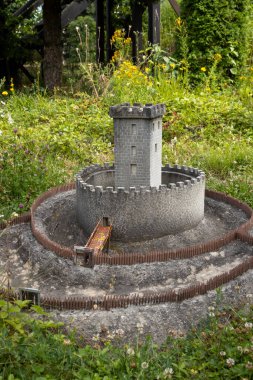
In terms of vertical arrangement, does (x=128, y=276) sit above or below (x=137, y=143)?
below

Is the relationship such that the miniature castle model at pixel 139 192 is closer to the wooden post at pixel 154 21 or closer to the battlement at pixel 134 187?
the battlement at pixel 134 187

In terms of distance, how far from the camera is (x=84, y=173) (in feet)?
18.5

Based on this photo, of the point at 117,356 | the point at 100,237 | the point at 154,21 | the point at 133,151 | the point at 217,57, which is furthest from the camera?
the point at 154,21

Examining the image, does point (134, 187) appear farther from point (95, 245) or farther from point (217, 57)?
point (217, 57)

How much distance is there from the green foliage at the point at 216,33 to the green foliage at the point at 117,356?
8353mm

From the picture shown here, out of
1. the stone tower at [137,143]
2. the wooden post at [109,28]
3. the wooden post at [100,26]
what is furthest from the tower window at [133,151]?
the wooden post at [109,28]

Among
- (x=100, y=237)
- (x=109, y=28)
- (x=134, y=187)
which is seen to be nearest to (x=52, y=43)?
(x=109, y=28)

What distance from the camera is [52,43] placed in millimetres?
11367

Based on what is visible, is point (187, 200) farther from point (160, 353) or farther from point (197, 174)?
point (160, 353)

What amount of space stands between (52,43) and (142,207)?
7.47 metres

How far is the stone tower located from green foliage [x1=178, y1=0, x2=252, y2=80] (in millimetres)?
6451

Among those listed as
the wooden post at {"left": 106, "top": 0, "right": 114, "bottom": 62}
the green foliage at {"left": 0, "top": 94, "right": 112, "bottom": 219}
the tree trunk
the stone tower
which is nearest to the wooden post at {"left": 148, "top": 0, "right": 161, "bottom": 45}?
the wooden post at {"left": 106, "top": 0, "right": 114, "bottom": 62}

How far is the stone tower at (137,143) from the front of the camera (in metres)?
4.89

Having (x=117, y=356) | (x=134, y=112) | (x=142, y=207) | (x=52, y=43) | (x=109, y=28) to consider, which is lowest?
(x=117, y=356)
